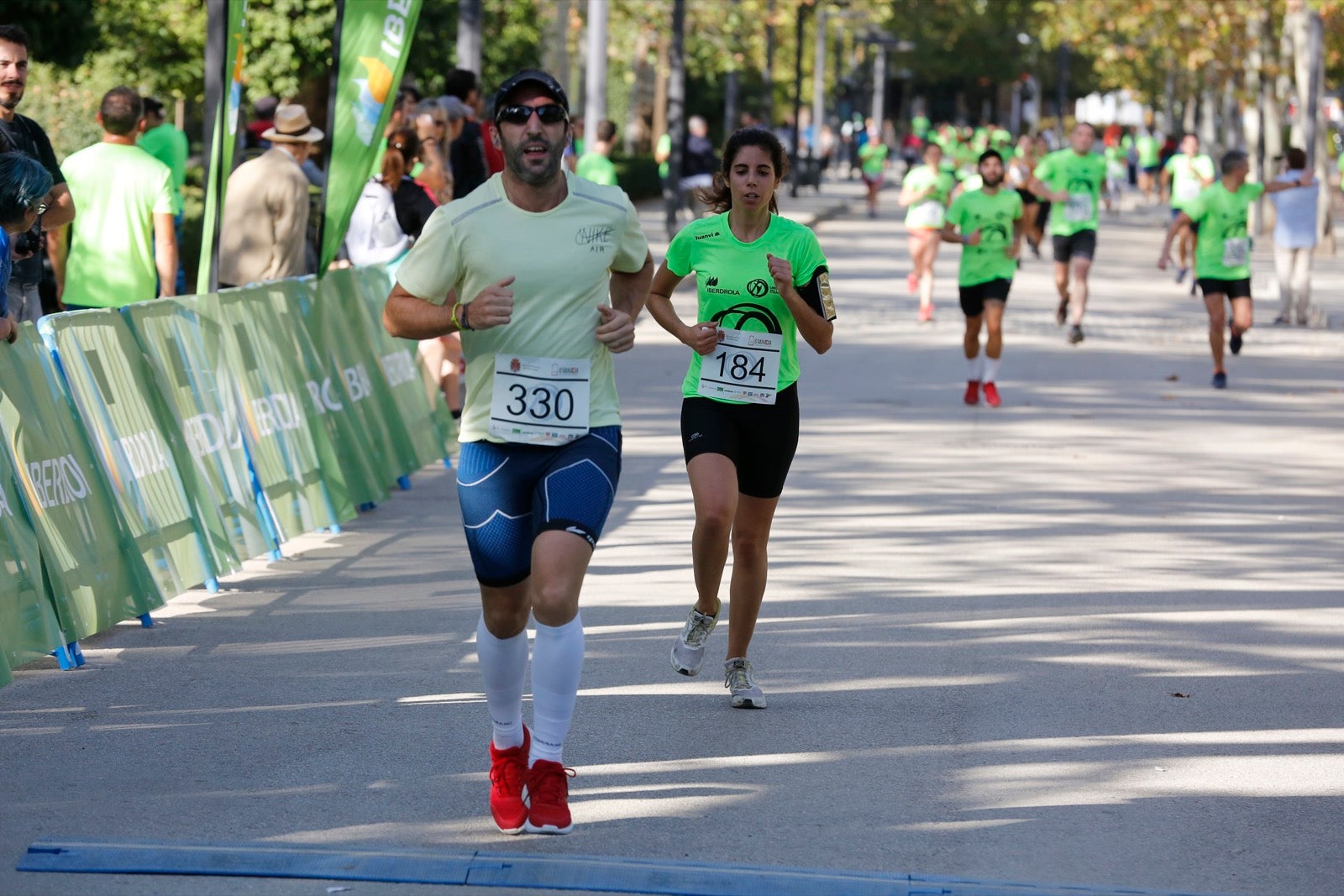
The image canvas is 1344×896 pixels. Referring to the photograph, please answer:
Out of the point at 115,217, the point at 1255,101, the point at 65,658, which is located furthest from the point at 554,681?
the point at 1255,101

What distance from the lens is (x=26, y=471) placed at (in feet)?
22.5

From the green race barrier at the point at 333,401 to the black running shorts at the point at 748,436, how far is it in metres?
3.68

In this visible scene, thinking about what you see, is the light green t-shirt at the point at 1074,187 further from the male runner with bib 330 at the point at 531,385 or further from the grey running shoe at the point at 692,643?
the male runner with bib 330 at the point at 531,385

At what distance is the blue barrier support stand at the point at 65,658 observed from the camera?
6.94 m

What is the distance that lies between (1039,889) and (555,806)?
4.10ft

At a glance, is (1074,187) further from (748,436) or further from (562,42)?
(562,42)

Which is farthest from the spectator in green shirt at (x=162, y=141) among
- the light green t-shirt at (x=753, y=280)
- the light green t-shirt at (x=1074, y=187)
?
the light green t-shirt at (x=1074, y=187)

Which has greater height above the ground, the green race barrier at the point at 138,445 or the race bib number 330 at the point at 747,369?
the race bib number 330 at the point at 747,369

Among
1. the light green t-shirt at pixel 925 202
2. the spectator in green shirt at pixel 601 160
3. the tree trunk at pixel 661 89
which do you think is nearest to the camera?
the light green t-shirt at pixel 925 202

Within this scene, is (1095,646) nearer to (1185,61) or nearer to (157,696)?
(157,696)

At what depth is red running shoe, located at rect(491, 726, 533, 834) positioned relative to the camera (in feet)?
17.0

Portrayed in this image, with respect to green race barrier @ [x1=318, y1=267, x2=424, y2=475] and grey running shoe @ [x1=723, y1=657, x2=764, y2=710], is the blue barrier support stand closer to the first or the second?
grey running shoe @ [x1=723, y1=657, x2=764, y2=710]

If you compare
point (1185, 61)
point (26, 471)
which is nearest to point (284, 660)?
point (26, 471)

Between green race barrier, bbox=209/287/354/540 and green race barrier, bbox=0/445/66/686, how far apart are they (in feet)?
6.97
